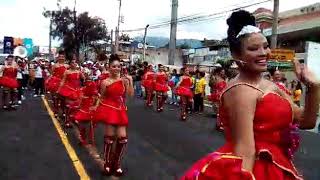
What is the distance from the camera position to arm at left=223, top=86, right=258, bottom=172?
3297mm

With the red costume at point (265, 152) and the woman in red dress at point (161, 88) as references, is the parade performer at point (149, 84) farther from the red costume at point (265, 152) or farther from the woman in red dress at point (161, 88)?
the red costume at point (265, 152)

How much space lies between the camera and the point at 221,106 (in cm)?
353

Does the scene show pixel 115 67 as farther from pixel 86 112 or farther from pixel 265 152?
pixel 265 152

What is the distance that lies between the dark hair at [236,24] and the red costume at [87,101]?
8.96 meters

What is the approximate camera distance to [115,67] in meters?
9.33

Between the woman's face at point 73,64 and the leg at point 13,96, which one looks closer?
the woman's face at point 73,64

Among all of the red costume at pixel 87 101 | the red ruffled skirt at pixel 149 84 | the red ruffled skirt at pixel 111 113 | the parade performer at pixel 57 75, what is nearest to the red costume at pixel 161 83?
the red ruffled skirt at pixel 149 84

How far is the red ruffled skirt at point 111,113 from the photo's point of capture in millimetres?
9164

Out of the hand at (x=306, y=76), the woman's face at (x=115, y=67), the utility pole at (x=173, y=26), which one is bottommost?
the woman's face at (x=115, y=67)

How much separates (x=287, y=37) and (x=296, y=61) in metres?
39.0

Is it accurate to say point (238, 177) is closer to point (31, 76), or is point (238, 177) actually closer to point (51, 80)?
point (51, 80)

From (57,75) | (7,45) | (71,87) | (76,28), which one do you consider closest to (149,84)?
(57,75)

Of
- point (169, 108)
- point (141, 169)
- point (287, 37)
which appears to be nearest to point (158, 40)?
point (287, 37)

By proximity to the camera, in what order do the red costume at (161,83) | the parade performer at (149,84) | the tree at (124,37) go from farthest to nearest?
the tree at (124,37) < the parade performer at (149,84) < the red costume at (161,83)
